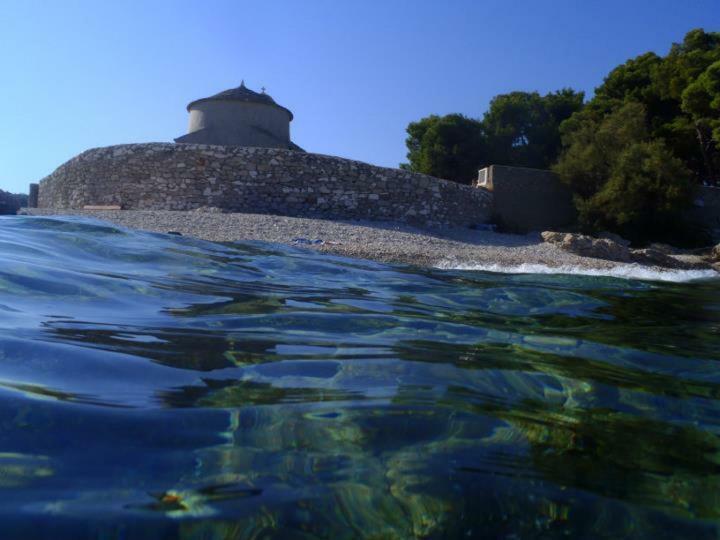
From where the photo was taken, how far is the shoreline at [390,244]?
35.4ft

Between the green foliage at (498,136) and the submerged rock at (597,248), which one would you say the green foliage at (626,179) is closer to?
the submerged rock at (597,248)

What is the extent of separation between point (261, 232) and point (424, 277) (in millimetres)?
6672

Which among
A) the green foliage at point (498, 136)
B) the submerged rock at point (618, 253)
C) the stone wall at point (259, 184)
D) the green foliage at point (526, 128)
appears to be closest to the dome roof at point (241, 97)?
the stone wall at point (259, 184)

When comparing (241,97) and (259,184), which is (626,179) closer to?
(259,184)

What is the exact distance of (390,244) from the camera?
13.2 metres

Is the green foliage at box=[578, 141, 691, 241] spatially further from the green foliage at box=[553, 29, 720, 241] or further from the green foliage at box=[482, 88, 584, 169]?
the green foliage at box=[482, 88, 584, 169]

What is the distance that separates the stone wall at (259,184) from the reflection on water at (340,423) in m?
14.3

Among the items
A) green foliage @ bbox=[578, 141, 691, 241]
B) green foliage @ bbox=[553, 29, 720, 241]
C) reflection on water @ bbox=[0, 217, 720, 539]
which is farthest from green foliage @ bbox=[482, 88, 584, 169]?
reflection on water @ bbox=[0, 217, 720, 539]

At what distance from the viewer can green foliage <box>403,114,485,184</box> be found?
1135 inches

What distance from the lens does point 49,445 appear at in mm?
1473

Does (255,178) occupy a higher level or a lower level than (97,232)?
higher

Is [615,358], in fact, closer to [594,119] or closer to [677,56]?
[594,119]

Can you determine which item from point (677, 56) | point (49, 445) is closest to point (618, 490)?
point (49, 445)

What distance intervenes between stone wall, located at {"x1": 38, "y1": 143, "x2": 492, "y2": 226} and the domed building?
5739 millimetres
